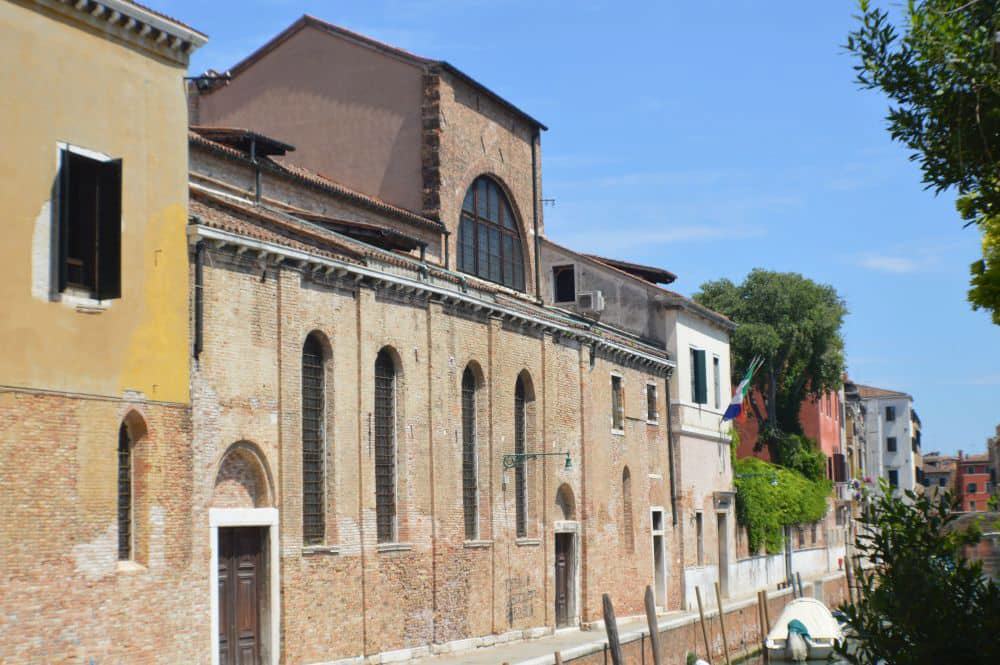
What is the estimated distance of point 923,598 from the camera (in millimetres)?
7293

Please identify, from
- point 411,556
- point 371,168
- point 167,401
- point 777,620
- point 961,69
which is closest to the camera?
point 961,69

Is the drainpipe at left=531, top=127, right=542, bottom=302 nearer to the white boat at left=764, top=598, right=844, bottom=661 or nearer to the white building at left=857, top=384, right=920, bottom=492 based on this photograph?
the white boat at left=764, top=598, right=844, bottom=661

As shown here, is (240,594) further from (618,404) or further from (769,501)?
(769,501)

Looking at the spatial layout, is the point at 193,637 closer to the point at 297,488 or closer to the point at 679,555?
the point at 297,488

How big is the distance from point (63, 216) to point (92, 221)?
0.39 metres

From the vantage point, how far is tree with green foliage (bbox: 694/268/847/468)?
1960 inches

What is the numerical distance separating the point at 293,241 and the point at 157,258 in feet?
9.87

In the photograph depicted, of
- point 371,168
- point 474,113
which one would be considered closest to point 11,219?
point 371,168

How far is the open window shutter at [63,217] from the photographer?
15242 millimetres

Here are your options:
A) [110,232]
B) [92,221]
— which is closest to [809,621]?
[110,232]

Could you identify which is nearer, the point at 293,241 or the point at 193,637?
the point at 193,637

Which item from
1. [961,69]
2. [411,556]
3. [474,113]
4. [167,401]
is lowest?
[411,556]

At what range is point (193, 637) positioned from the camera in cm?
1683

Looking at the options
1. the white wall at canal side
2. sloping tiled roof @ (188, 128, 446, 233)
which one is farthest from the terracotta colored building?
sloping tiled roof @ (188, 128, 446, 233)
